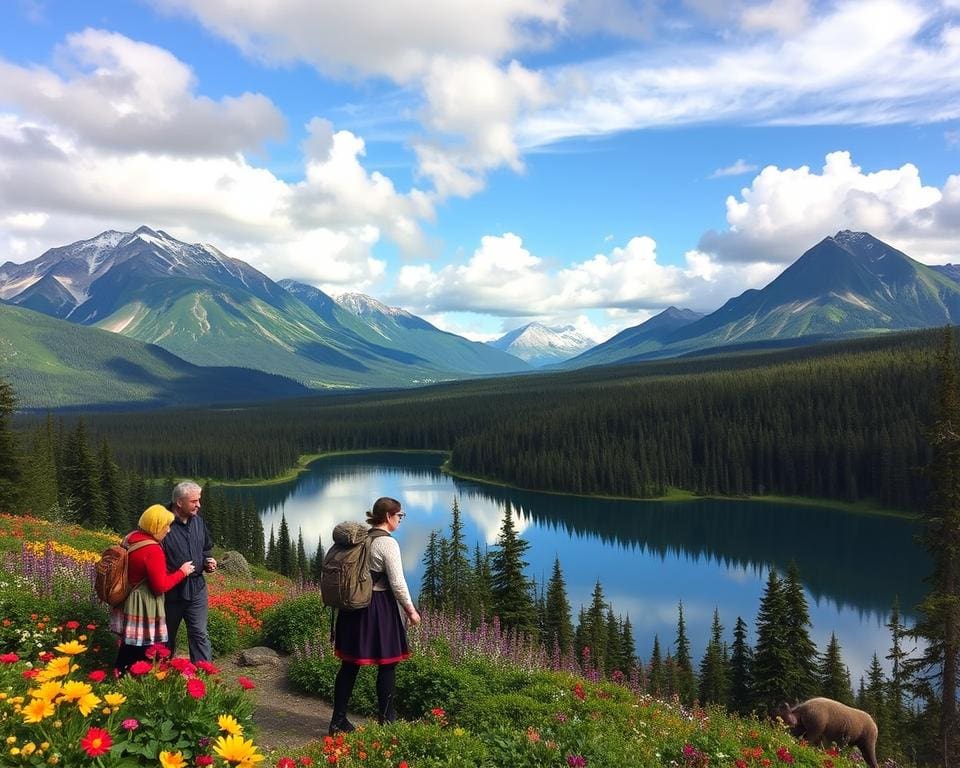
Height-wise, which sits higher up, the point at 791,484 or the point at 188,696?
the point at 188,696

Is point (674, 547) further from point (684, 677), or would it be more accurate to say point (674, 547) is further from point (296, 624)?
point (296, 624)

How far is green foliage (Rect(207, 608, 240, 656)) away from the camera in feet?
46.3

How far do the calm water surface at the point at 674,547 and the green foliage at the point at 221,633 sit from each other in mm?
46910

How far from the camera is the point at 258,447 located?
174000mm

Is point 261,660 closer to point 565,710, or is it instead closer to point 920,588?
point 565,710

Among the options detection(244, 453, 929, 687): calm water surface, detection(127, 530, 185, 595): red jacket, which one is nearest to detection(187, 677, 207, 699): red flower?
detection(127, 530, 185, 595): red jacket

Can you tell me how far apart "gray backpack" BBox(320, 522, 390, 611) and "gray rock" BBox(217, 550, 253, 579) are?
25.1 meters

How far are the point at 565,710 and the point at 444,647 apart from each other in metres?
3.76

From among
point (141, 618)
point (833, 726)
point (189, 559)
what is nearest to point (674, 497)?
point (833, 726)

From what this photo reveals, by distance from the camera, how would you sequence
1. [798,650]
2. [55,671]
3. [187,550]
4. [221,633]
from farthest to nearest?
[798,650]
[221,633]
[187,550]
[55,671]

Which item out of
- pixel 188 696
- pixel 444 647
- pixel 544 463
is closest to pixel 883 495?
pixel 544 463

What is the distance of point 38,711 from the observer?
4.86 metres

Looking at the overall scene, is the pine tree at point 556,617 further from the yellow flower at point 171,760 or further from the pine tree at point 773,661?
the yellow flower at point 171,760

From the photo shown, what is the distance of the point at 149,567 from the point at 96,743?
4.21 m
